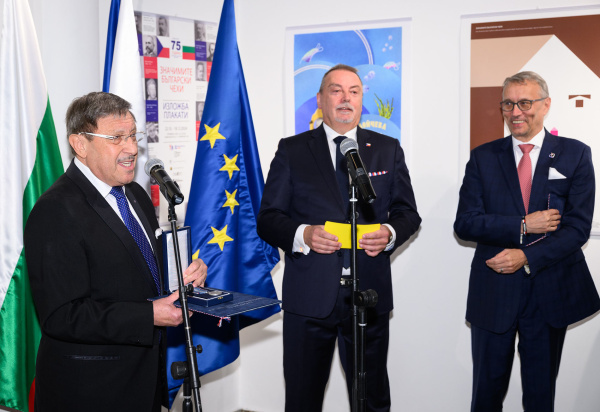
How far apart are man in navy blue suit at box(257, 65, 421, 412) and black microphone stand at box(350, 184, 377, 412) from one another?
70cm

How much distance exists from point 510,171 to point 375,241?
2.81 ft

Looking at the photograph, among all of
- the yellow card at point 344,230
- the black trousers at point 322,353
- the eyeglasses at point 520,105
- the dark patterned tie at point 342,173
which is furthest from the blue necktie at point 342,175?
the eyeglasses at point 520,105

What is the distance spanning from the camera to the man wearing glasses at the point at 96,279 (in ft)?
6.54

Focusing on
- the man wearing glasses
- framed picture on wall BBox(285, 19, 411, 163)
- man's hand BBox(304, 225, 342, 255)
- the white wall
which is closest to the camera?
the man wearing glasses

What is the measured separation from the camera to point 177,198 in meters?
1.89

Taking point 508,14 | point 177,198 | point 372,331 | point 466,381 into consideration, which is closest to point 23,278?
point 177,198

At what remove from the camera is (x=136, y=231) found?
2227 millimetres

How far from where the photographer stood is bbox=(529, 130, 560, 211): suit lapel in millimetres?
2977

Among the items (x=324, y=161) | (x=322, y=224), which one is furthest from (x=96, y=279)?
(x=324, y=161)

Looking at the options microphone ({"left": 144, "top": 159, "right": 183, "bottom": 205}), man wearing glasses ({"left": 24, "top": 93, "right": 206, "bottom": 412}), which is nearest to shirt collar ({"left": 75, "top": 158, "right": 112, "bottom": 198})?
man wearing glasses ({"left": 24, "top": 93, "right": 206, "bottom": 412})

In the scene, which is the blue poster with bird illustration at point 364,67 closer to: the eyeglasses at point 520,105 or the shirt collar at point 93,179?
the eyeglasses at point 520,105

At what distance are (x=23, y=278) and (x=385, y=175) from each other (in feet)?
5.81

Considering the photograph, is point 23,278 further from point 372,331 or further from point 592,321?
point 592,321

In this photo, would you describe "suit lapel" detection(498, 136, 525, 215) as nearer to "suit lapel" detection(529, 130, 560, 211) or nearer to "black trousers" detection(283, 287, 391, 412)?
"suit lapel" detection(529, 130, 560, 211)
